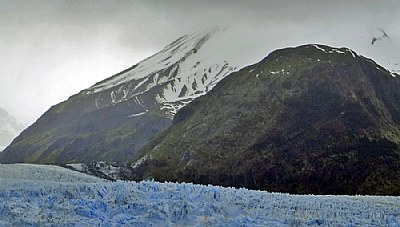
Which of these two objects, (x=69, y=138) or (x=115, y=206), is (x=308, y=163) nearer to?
(x=115, y=206)

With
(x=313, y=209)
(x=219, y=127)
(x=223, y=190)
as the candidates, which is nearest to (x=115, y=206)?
(x=223, y=190)

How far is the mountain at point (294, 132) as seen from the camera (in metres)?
83.6

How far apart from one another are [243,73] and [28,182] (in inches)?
4059

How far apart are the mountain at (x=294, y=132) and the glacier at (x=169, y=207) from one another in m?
53.8

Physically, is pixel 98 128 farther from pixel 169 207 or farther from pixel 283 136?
pixel 169 207

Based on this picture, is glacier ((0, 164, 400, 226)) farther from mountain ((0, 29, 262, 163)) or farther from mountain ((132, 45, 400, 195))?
mountain ((0, 29, 262, 163))

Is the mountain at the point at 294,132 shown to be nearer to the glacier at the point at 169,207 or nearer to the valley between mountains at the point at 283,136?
the valley between mountains at the point at 283,136

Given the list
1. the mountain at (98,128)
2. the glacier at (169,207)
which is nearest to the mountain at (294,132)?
the mountain at (98,128)

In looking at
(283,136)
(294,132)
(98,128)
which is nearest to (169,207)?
(283,136)

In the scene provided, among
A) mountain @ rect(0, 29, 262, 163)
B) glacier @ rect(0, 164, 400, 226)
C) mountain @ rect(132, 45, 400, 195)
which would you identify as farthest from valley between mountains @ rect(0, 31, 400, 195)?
glacier @ rect(0, 164, 400, 226)

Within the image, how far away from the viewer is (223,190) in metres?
26.1

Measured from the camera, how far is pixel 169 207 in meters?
22.4

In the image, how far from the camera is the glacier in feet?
69.1

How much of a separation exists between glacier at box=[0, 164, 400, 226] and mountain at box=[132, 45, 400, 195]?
53.8m
